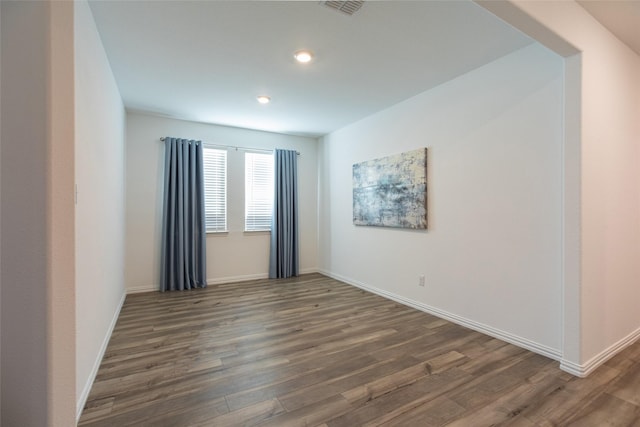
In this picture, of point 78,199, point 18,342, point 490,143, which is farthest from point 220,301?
point 490,143

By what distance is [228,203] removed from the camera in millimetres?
4953

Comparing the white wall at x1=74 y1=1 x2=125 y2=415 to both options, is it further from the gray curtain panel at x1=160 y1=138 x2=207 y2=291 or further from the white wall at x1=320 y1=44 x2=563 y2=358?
the white wall at x1=320 y1=44 x2=563 y2=358

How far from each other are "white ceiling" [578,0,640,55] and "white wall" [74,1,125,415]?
3.31 metres

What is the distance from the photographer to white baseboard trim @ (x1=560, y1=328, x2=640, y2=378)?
2.08m

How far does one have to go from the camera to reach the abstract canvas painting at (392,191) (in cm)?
348

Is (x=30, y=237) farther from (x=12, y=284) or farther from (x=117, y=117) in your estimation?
(x=117, y=117)

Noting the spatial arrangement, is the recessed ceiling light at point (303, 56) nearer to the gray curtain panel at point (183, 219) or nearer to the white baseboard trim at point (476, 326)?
the gray curtain panel at point (183, 219)

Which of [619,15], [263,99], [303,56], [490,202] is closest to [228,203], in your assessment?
[263,99]

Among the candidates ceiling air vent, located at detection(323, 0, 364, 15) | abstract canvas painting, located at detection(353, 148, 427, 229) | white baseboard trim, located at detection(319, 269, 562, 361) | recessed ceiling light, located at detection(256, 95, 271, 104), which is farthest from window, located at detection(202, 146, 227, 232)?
ceiling air vent, located at detection(323, 0, 364, 15)

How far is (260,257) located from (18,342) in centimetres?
414

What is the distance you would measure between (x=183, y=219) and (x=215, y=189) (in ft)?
2.36

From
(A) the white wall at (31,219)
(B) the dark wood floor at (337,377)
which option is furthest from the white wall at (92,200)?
(A) the white wall at (31,219)

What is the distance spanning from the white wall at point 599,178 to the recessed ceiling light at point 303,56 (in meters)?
1.47

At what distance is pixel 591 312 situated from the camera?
216cm
